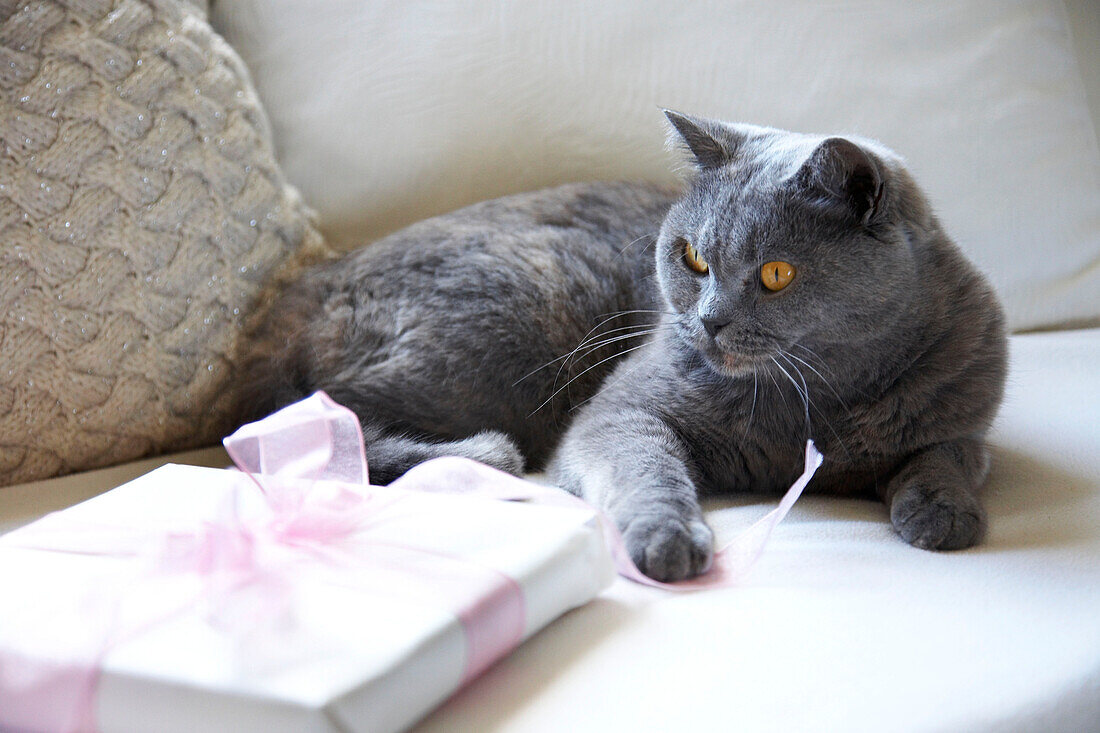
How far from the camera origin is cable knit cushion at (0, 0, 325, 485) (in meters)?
1.08

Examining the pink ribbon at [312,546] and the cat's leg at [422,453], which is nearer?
the pink ribbon at [312,546]

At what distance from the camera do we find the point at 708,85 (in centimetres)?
150

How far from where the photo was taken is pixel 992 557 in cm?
87

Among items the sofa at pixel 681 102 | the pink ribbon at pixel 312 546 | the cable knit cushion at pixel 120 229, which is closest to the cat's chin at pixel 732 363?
the pink ribbon at pixel 312 546

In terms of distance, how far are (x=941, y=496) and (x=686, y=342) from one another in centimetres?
31

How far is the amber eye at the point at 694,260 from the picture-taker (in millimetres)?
1065

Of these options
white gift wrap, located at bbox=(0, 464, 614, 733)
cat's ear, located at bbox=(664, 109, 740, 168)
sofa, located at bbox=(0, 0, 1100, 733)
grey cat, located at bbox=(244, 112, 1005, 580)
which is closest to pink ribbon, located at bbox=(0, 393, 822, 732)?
white gift wrap, located at bbox=(0, 464, 614, 733)

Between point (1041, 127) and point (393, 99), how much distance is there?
3.33 ft

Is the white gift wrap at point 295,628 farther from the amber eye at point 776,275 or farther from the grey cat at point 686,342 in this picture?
the amber eye at point 776,275

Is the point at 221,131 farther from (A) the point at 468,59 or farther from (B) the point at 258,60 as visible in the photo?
→ (A) the point at 468,59

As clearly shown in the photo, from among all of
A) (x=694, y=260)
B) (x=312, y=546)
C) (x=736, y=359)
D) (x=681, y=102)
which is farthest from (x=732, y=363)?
(x=681, y=102)

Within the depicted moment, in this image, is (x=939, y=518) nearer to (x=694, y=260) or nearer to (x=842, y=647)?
(x=842, y=647)

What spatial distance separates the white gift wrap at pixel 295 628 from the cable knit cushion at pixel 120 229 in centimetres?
38

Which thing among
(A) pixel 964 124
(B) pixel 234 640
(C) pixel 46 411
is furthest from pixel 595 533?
(A) pixel 964 124
